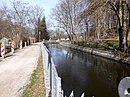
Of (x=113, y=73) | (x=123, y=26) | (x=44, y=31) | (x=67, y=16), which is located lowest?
(x=113, y=73)

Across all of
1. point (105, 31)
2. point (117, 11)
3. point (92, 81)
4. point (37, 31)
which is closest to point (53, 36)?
point (37, 31)

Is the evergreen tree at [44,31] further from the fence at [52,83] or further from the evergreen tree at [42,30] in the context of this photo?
the fence at [52,83]

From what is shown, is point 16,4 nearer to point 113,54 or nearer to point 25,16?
point 25,16

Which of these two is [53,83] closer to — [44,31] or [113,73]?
[113,73]

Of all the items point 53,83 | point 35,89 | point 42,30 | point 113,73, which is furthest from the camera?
point 42,30

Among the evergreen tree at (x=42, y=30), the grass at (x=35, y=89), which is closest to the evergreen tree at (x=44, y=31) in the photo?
the evergreen tree at (x=42, y=30)

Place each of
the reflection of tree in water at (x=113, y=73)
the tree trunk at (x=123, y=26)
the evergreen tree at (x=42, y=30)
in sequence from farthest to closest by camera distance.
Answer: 1. the evergreen tree at (x=42, y=30)
2. the tree trunk at (x=123, y=26)
3. the reflection of tree in water at (x=113, y=73)

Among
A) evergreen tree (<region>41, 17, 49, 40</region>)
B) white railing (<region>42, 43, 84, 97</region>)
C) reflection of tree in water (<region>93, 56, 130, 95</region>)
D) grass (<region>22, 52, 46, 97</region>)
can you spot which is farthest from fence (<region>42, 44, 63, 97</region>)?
evergreen tree (<region>41, 17, 49, 40</region>)

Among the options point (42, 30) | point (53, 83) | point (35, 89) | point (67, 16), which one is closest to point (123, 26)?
point (35, 89)

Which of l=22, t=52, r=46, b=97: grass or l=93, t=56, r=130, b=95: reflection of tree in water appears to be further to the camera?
l=93, t=56, r=130, b=95: reflection of tree in water

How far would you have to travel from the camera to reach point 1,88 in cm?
733

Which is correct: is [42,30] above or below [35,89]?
above

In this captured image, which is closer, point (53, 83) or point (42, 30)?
point (53, 83)

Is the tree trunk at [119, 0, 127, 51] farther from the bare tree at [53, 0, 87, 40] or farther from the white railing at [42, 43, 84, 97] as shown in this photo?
the bare tree at [53, 0, 87, 40]
